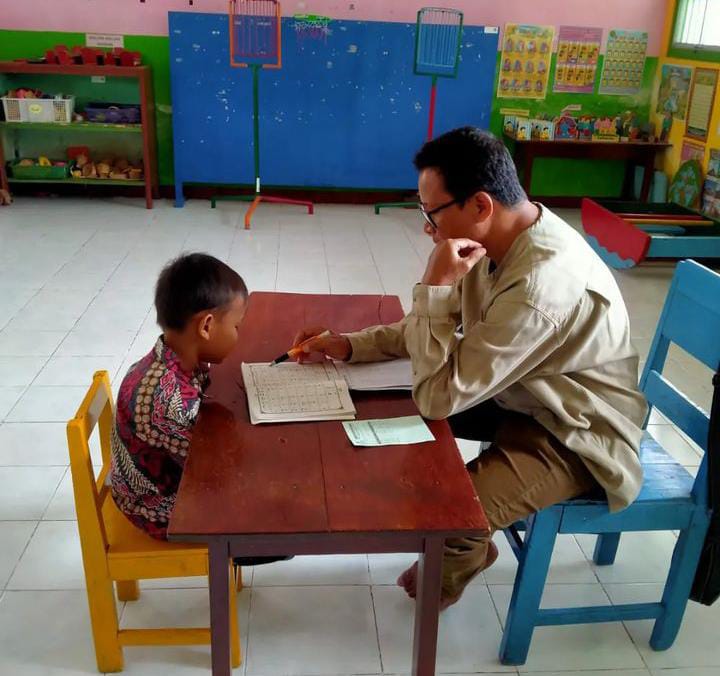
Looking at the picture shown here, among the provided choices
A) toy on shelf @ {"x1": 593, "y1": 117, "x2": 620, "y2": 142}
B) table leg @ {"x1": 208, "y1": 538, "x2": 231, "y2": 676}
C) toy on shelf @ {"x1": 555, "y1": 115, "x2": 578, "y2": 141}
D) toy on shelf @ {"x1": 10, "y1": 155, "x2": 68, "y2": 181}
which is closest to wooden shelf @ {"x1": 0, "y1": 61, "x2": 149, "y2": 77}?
toy on shelf @ {"x1": 10, "y1": 155, "x2": 68, "y2": 181}

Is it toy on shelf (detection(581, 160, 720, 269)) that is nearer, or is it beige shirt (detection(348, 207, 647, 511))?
→ beige shirt (detection(348, 207, 647, 511))

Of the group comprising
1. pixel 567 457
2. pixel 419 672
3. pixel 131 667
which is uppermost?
pixel 567 457

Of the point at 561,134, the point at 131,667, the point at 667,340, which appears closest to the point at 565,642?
the point at 667,340

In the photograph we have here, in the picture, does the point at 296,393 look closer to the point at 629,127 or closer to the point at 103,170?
the point at 103,170

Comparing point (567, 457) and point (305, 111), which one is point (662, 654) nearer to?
point (567, 457)

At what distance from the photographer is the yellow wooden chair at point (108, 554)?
1.47 meters

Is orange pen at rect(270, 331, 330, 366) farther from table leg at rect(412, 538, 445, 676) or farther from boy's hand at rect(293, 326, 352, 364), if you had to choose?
table leg at rect(412, 538, 445, 676)

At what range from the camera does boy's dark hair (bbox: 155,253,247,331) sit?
150 centimetres

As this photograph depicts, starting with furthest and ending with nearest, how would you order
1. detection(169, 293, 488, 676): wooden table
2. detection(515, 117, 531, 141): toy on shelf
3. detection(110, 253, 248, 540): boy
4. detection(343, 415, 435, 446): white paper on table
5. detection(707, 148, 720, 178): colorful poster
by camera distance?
1. detection(515, 117, 531, 141): toy on shelf
2. detection(707, 148, 720, 178): colorful poster
3. detection(110, 253, 248, 540): boy
4. detection(343, 415, 435, 446): white paper on table
5. detection(169, 293, 488, 676): wooden table

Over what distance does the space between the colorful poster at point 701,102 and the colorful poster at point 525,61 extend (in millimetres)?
1152

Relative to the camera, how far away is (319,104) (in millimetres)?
5996

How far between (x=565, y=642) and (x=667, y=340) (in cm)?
80

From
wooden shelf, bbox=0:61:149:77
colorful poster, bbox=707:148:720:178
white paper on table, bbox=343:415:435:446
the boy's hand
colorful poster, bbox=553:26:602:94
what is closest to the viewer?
white paper on table, bbox=343:415:435:446

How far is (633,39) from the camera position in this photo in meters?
6.14
